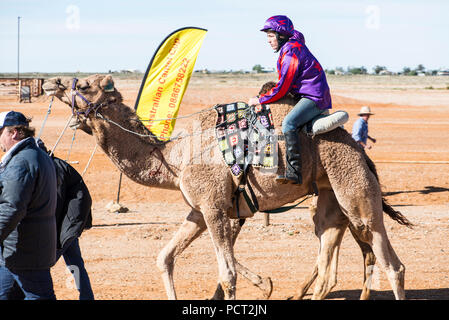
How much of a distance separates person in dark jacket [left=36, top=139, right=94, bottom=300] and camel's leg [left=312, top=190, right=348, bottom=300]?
2.72m

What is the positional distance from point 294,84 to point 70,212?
282 cm

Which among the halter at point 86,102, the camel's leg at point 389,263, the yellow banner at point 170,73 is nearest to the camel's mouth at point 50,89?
the halter at point 86,102

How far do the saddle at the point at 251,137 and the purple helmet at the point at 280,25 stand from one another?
86 centimetres

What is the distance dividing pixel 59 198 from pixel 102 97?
1584 mm

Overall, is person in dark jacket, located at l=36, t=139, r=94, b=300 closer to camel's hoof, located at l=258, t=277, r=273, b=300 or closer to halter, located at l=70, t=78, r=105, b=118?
halter, located at l=70, t=78, r=105, b=118

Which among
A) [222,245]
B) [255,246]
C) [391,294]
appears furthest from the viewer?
[255,246]

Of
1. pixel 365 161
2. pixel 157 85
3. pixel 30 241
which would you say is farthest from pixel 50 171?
pixel 157 85

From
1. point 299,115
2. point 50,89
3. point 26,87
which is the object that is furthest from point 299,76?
point 26,87

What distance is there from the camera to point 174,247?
782 cm

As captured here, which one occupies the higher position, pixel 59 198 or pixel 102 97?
pixel 102 97

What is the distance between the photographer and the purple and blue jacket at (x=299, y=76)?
7422mm

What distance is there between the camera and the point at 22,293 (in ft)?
19.8

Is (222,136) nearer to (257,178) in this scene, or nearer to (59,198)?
(257,178)

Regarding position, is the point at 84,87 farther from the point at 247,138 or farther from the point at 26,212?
the point at 26,212
